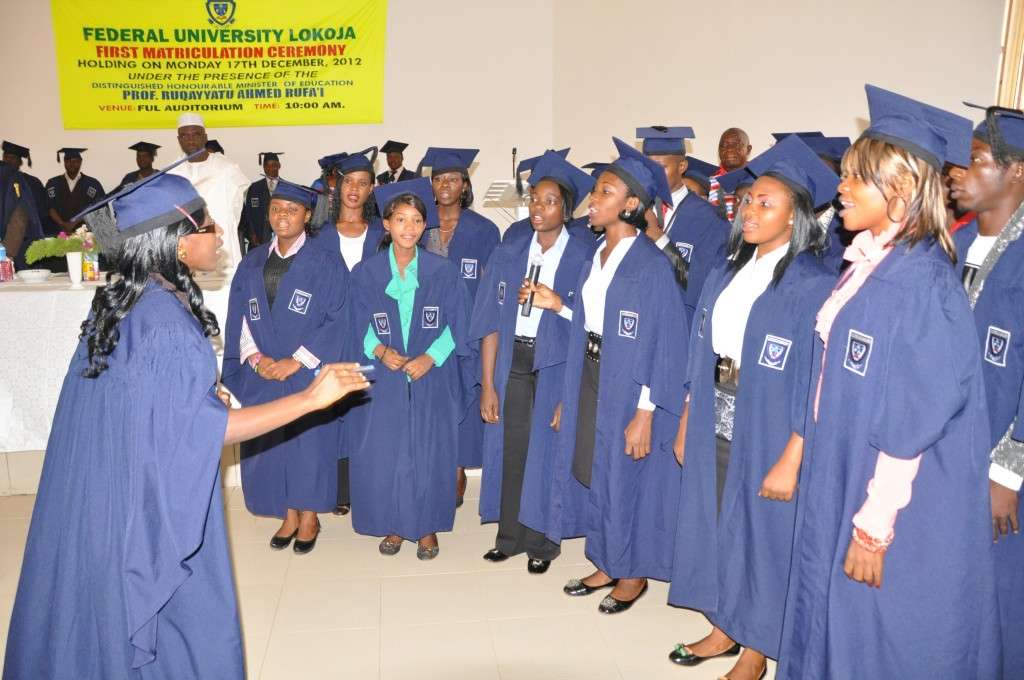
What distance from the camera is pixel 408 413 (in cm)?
381

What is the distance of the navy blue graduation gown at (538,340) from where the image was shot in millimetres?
3525

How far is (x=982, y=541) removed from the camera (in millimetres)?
1928

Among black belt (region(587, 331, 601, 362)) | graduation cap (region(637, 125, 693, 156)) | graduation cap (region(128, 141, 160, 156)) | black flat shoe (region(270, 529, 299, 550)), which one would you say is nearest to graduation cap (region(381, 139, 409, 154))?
graduation cap (region(128, 141, 160, 156))

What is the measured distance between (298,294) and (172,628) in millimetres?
2040

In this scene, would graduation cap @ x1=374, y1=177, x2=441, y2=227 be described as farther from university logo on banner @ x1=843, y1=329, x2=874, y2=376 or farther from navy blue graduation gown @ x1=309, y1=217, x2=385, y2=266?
Answer: university logo on banner @ x1=843, y1=329, x2=874, y2=376

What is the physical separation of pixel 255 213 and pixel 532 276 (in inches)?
264

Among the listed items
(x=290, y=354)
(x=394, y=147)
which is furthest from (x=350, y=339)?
(x=394, y=147)

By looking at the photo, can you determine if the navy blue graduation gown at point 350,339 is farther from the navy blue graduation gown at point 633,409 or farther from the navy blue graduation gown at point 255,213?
the navy blue graduation gown at point 255,213

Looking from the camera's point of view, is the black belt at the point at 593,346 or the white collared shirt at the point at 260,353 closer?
the black belt at the point at 593,346

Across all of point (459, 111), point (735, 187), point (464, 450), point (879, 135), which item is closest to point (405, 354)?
point (464, 450)

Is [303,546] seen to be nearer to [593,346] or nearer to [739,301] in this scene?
[593,346]

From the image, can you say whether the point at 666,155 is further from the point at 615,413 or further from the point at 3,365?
the point at 3,365

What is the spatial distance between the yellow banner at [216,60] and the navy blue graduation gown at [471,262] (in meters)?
5.57

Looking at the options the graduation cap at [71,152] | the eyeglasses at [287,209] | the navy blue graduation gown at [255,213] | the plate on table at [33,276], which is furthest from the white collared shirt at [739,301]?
the graduation cap at [71,152]
